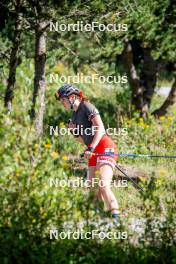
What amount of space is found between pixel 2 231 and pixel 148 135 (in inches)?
266

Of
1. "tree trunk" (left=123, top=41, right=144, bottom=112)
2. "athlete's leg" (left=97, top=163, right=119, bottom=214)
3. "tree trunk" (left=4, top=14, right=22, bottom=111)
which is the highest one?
"tree trunk" (left=123, top=41, right=144, bottom=112)

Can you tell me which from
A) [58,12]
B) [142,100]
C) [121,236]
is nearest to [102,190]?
[121,236]

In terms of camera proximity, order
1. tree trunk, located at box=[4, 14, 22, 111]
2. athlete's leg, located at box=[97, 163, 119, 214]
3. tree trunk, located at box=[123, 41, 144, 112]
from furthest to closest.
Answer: tree trunk, located at box=[123, 41, 144, 112] < tree trunk, located at box=[4, 14, 22, 111] < athlete's leg, located at box=[97, 163, 119, 214]

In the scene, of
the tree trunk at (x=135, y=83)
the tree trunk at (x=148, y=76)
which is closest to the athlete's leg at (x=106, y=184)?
the tree trunk at (x=135, y=83)

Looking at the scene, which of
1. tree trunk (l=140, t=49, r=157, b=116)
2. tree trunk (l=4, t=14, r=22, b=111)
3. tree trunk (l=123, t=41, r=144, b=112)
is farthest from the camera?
tree trunk (l=140, t=49, r=157, b=116)

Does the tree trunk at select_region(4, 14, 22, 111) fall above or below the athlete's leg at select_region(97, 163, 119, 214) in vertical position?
above

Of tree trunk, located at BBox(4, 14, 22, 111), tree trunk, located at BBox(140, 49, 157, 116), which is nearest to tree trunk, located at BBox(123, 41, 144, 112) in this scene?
tree trunk, located at BBox(140, 49, 157, 116)

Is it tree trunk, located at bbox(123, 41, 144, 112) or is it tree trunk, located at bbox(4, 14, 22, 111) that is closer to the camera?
tree trunk, located at bbox(4, 14, 22, 111)

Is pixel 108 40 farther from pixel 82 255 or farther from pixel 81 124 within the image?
pixel 82 255

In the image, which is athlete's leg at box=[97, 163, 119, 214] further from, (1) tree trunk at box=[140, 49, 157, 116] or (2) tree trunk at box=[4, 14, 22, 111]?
(1) tree trunk at box=[140, 49, 157, 116]

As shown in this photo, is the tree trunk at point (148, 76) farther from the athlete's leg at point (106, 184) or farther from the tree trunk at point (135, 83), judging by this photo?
the athlete's leg at point (106, 184)

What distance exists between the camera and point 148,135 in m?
11.8

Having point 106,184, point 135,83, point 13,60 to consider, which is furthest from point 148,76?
point 106,184

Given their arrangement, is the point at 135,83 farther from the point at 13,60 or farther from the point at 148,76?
the point at 13,60
